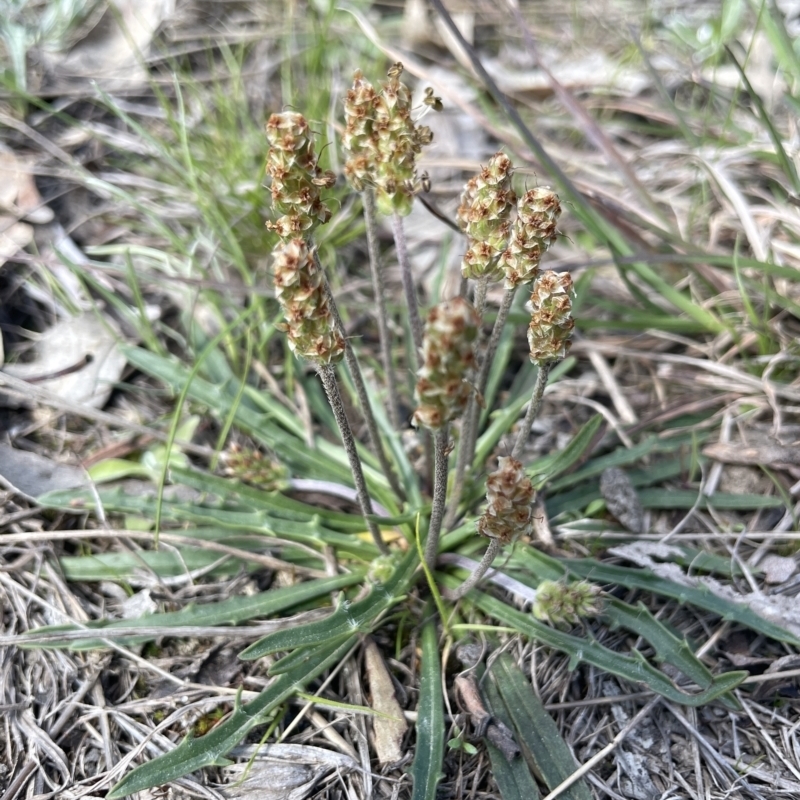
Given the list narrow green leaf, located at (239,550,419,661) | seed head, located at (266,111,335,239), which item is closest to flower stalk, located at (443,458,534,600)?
narrow green leaf, located at (239,550,419,661)

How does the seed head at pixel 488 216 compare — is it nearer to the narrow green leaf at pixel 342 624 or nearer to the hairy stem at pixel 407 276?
the hairy stem at pixel 407 276

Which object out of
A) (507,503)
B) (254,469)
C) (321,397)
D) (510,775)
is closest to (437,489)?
(507,503)

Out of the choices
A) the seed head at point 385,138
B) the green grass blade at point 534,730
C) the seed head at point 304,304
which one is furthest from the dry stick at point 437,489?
the seed head at point 385,138

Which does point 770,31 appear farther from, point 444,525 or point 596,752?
point 596,752

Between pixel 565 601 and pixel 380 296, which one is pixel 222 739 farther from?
pixel 380 296

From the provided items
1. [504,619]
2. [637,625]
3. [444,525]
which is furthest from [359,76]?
[637,625]
